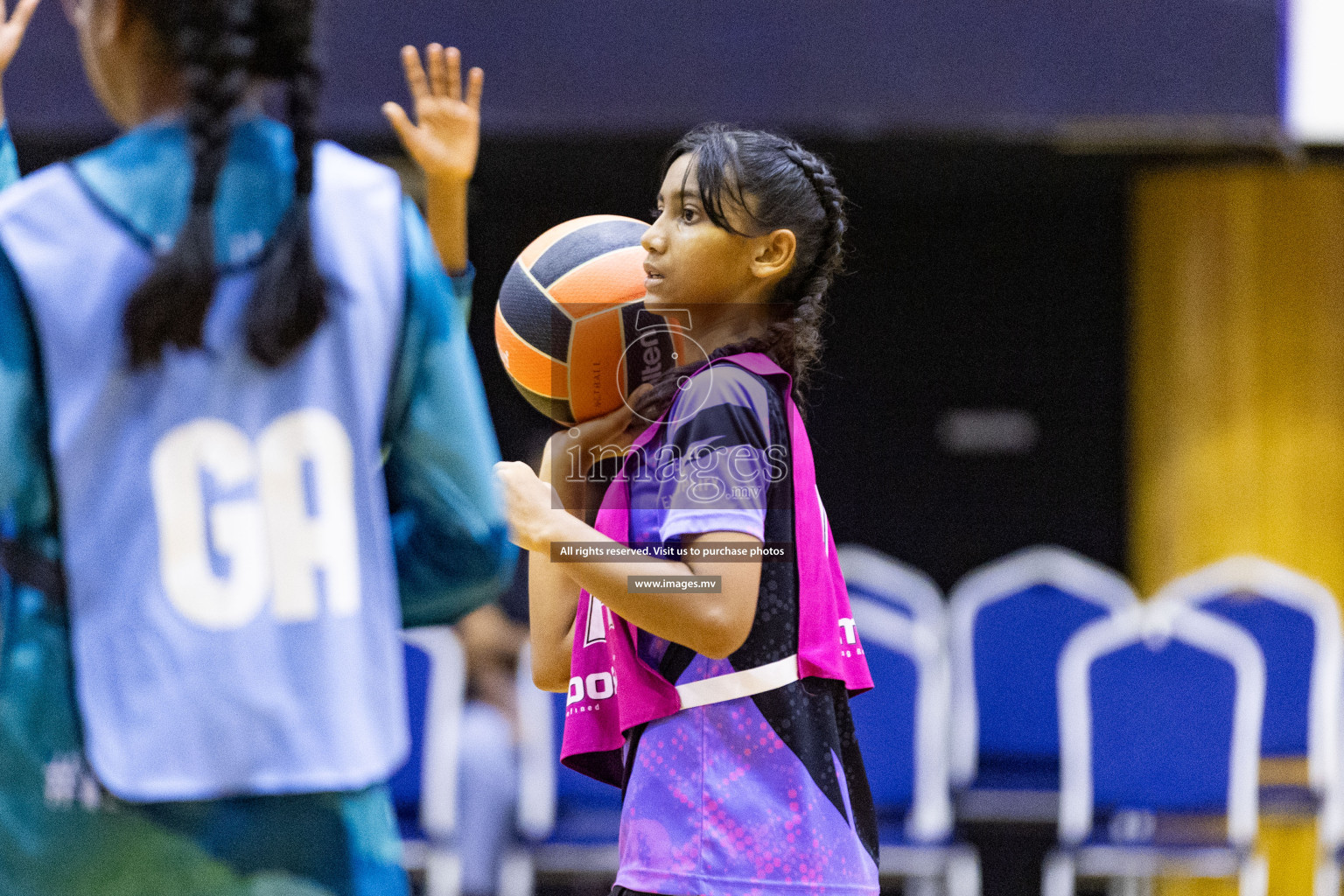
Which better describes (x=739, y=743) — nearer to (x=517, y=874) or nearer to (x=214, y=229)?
(x=214, y=229)

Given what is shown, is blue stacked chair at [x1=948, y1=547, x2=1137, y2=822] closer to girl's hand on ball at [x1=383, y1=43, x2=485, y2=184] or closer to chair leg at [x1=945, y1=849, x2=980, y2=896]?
chair leg at [x1=945, y1=849, x2=980, y2=896]

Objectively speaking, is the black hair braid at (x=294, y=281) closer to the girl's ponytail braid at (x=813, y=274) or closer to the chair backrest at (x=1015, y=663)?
the girl's ponytail braid at (x=813, y=274)

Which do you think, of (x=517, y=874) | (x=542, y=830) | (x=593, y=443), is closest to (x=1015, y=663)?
(x=542, y=830)

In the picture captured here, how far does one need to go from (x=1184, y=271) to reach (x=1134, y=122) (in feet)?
2.72

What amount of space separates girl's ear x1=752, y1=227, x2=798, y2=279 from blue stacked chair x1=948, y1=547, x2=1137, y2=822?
9.60ft

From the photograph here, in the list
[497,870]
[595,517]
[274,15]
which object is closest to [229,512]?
[274,15]

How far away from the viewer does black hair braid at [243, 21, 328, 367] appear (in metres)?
1.22

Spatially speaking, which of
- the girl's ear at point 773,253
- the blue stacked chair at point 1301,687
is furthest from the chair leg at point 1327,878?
the girl's ear at point 773,253

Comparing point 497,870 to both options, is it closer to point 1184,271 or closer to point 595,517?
point 595,517

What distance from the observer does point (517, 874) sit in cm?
390

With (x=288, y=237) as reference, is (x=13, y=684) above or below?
below

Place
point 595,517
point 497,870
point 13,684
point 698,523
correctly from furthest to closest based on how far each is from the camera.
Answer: point 497,870 < point 595,517 < point 698,523 < point 13,684

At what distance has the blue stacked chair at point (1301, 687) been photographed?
411 centimetres

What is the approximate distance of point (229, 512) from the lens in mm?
1227
